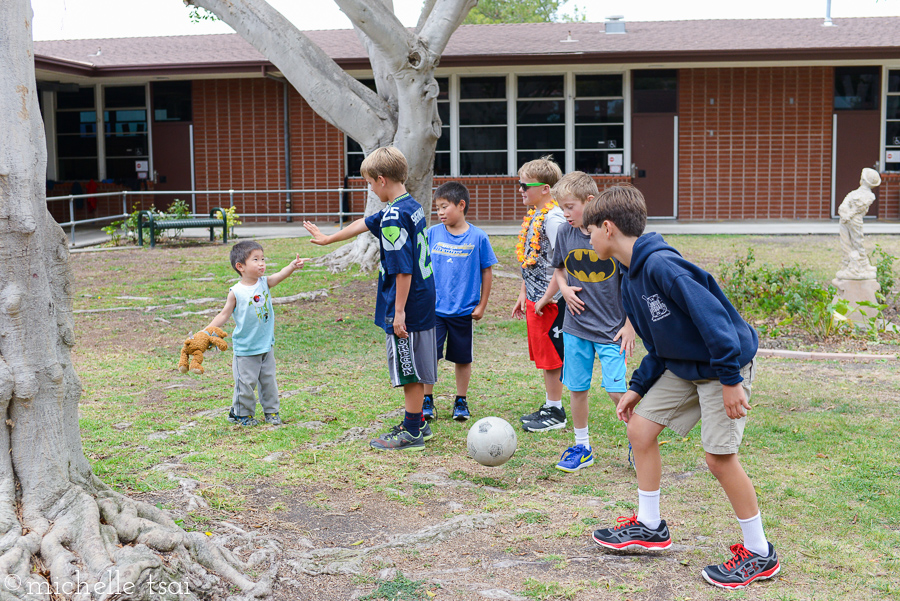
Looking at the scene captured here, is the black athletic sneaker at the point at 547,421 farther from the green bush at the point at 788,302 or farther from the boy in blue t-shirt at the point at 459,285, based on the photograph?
the green bush at the point at 788,302

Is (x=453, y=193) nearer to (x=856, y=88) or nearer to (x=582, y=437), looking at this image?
(x=582, y=437)

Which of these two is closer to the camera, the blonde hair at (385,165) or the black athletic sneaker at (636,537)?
the black athletic sneaker at (636,537)

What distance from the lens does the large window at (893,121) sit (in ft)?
Answer: 65.0

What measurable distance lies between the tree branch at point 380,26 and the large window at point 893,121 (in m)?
14.9

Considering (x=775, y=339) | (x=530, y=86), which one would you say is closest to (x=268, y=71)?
(x=530, y=86)

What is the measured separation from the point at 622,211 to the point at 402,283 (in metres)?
1.62

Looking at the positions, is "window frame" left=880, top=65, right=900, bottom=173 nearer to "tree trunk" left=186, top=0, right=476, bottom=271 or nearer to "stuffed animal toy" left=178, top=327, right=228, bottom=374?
"tree trunk" left=186, top=0, right=476, bottom=271

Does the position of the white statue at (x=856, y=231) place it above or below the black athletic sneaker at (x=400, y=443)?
above

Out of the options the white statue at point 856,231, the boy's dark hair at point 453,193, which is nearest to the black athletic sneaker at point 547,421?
the boy's dark hair at point 453,193

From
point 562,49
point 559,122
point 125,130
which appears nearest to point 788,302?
point 562,49

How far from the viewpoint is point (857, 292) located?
969cm

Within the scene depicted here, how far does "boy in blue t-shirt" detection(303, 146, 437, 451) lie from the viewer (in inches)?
186

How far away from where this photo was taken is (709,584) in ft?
10.6

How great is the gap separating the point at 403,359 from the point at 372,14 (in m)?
5.04
